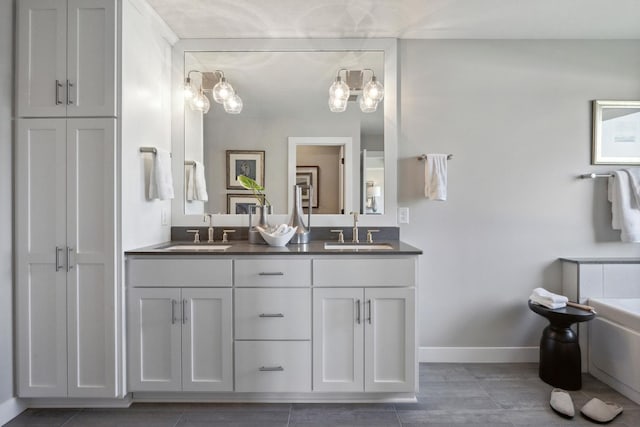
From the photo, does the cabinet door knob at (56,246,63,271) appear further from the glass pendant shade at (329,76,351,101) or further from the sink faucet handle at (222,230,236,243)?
the glass pendant shade at (329,76,351,101)

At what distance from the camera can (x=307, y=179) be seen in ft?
8.03

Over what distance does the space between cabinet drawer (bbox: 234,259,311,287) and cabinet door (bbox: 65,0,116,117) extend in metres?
1.11

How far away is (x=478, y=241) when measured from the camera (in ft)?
8.21

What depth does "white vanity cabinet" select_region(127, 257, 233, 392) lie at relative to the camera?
1.88 m

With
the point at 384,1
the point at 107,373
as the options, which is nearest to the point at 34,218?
the point at 107,373

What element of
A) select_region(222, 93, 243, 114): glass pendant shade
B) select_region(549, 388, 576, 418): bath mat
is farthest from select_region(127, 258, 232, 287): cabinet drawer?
select_region(549, 388, 576, 418): bath mat

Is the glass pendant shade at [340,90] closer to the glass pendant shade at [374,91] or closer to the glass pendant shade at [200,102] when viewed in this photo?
the glass pendant shade at [374,91]

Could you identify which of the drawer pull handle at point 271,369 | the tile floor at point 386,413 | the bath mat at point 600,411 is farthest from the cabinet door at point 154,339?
the bath mat at point 600,411

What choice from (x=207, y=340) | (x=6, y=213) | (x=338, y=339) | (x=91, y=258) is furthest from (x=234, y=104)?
(x=338, y=339)

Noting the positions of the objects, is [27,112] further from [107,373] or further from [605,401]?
[605,401]

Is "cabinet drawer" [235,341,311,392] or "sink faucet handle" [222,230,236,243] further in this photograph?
"sink faucet handle" [222,230,236,243]

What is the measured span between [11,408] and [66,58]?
1925mm

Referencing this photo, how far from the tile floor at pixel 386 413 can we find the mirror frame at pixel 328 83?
3.84 ft

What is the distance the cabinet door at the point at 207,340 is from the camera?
1883 millimetres
